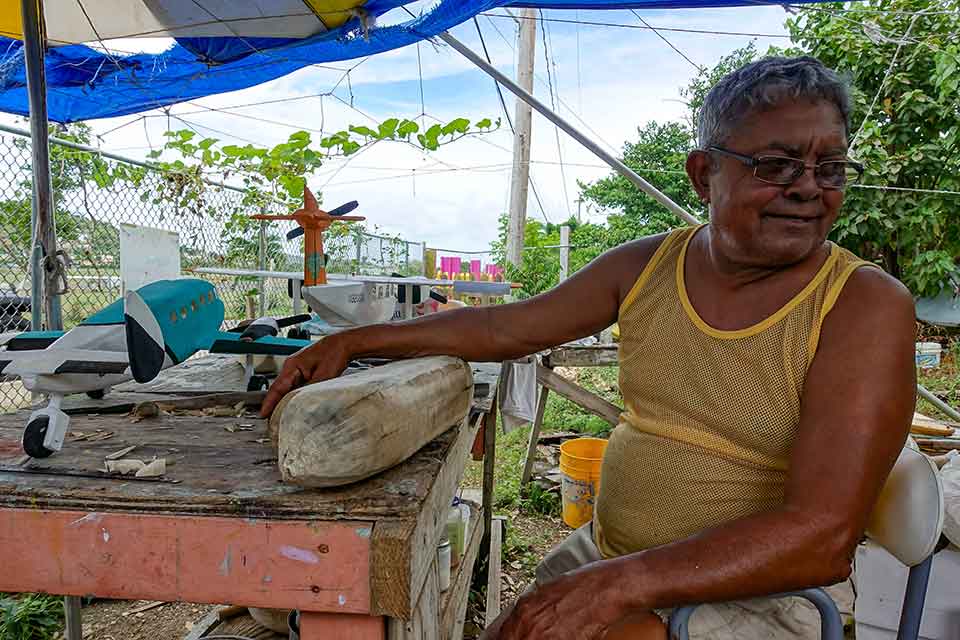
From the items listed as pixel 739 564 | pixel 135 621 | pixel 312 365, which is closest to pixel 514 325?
pixel 312 365

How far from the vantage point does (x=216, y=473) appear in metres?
0.97

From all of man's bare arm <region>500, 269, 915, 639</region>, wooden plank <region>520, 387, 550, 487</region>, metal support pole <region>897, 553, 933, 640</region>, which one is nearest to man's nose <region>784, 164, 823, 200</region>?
man's bare arm <region>500, 269, 915, 639</region>

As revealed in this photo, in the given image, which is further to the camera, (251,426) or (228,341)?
(228,341)

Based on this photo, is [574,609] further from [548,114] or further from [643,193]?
[643,193]

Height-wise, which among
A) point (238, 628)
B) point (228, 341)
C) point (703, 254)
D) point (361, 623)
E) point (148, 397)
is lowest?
point (238, 628)

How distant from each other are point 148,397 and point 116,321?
0.52 m

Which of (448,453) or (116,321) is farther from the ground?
(116,321)

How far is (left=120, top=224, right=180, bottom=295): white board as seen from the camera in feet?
10.2

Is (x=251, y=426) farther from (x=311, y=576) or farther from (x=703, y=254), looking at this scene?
(x=703, y=254)

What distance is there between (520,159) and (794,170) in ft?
24.4

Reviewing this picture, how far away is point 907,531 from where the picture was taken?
103cm

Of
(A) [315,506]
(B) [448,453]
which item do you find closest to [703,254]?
(B) [448,453]

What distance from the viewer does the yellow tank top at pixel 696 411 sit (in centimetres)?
112

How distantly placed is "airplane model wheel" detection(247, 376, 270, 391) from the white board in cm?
171
